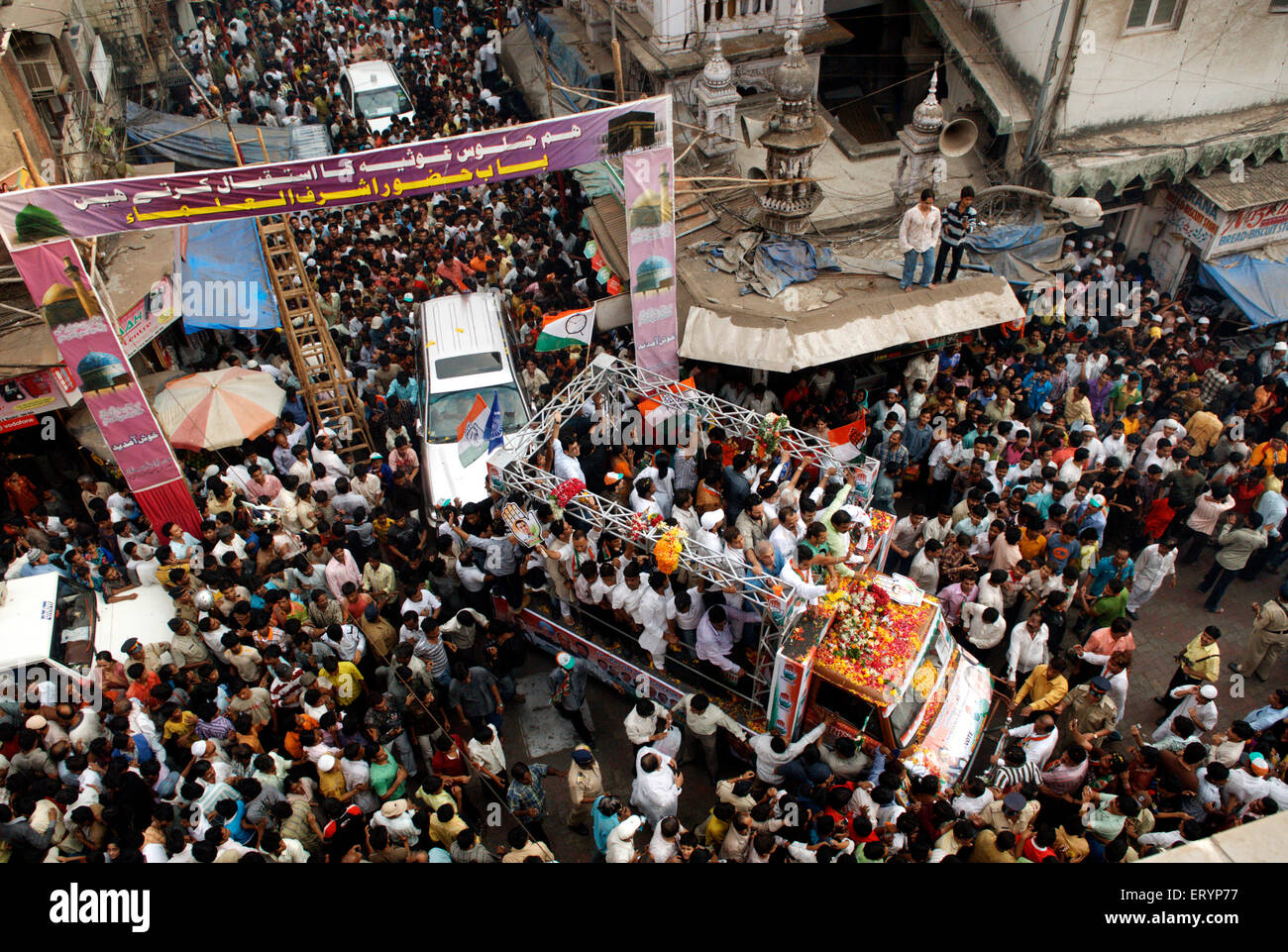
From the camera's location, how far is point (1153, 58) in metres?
12.6

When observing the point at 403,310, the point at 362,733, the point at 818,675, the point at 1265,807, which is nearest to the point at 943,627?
the point at 818,675

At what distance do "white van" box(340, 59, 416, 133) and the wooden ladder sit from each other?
30.1 feet

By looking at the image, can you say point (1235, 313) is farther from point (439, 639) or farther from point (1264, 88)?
point (439, 639)

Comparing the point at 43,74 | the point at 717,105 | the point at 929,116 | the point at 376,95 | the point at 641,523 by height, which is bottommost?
the point at 641,523

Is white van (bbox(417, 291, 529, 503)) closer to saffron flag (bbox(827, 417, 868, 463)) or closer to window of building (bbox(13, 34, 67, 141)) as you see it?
saffron flag (bbox(827, 417, 868, 463))

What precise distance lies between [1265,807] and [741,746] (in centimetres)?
401

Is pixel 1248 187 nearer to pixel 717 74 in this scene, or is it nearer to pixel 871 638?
pixel 717 74

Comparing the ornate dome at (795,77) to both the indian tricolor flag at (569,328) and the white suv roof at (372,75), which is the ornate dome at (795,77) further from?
the white suv roof at (372,75)

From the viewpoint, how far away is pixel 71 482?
12.0 meters

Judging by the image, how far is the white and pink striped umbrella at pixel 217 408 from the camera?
419 inches

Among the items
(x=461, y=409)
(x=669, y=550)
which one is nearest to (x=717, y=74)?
(x=461, y=409)

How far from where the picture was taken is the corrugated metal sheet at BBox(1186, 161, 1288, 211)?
1255cm

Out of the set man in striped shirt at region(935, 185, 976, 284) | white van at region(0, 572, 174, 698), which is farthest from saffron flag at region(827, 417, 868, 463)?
white van at region(0, 572, 174, 698)

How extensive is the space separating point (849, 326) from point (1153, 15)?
263 inches
